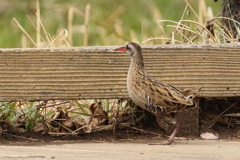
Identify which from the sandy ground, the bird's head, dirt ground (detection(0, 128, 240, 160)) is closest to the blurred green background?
dirt ground (detection(0, 128, 240, 160))

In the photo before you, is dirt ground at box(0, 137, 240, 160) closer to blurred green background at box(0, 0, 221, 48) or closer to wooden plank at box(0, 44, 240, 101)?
wooden plank at box(0, 44, 240, 101)

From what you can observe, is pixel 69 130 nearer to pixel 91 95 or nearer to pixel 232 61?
pixel 91 95

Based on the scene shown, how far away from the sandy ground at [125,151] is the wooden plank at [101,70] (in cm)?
48

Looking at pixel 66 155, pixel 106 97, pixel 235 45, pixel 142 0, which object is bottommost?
pixel 66 155

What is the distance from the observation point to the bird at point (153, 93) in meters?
5.26

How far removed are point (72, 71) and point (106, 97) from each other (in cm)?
35

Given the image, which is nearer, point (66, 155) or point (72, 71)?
point (66, 155)

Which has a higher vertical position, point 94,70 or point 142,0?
point 142,0

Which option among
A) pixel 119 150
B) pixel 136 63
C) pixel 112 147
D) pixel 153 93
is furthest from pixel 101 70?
pixel 119 150

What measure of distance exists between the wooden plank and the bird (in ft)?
0.58

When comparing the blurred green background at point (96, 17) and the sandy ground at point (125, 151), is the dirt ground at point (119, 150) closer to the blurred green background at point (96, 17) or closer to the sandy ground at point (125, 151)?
the sandy ground at point (125, 151)

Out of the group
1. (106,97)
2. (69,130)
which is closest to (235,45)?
(106,97)

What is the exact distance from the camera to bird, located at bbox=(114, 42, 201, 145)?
207 inches

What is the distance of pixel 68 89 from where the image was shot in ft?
18.3
